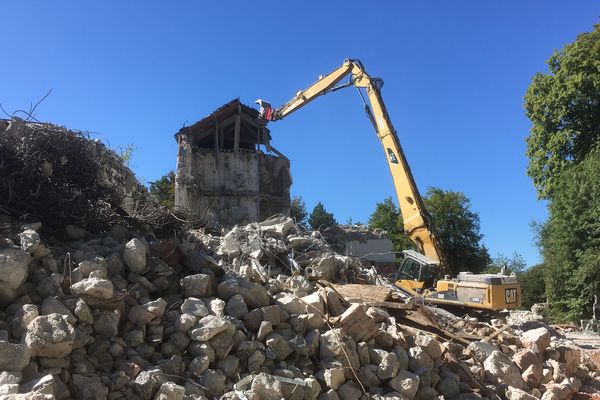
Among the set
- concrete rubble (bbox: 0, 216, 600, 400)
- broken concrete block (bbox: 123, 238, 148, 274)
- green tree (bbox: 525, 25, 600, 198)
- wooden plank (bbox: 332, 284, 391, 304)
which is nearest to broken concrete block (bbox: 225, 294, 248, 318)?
concrete rubble (bbox: 0, 216, 600, 400)

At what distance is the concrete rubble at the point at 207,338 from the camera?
4078 millimetres

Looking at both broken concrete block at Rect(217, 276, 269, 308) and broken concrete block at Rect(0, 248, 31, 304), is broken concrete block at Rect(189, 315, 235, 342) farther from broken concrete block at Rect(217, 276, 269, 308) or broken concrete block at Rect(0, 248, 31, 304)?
broken concrete block at Rect(0, 248, 31, 304)

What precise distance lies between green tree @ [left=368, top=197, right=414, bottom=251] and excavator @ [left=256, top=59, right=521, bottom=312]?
17.3 meters

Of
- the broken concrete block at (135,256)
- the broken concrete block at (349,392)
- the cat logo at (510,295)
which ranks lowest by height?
the broken concrete block at (349,392)

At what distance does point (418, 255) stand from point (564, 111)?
12.5 m

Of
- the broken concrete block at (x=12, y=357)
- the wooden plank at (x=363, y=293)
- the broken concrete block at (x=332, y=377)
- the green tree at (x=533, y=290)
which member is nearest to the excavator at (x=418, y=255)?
the wooden plank at (x=363, y=293)

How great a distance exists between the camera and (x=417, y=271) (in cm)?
1221

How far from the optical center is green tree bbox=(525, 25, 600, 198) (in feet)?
67.4

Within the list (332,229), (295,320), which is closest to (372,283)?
(295,320)

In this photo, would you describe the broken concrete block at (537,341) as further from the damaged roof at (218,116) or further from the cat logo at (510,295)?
the damaged roof at (218,116)

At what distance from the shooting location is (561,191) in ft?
64.6

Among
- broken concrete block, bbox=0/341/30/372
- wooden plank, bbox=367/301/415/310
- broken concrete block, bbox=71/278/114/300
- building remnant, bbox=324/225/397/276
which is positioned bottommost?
broken concrete block, bbox=0/341/30/372

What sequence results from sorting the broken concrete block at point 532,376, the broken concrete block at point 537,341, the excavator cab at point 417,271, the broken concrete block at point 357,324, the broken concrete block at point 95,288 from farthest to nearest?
the excavator cab at point 417,271 → the broken concrete block at point 537,341 → the broken concrete block at point 532,376 → the broken concrete block at point 357,324 → the broken concrete block at point 95,288

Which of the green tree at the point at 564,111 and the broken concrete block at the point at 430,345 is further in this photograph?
the green tree at the point at 564,111
